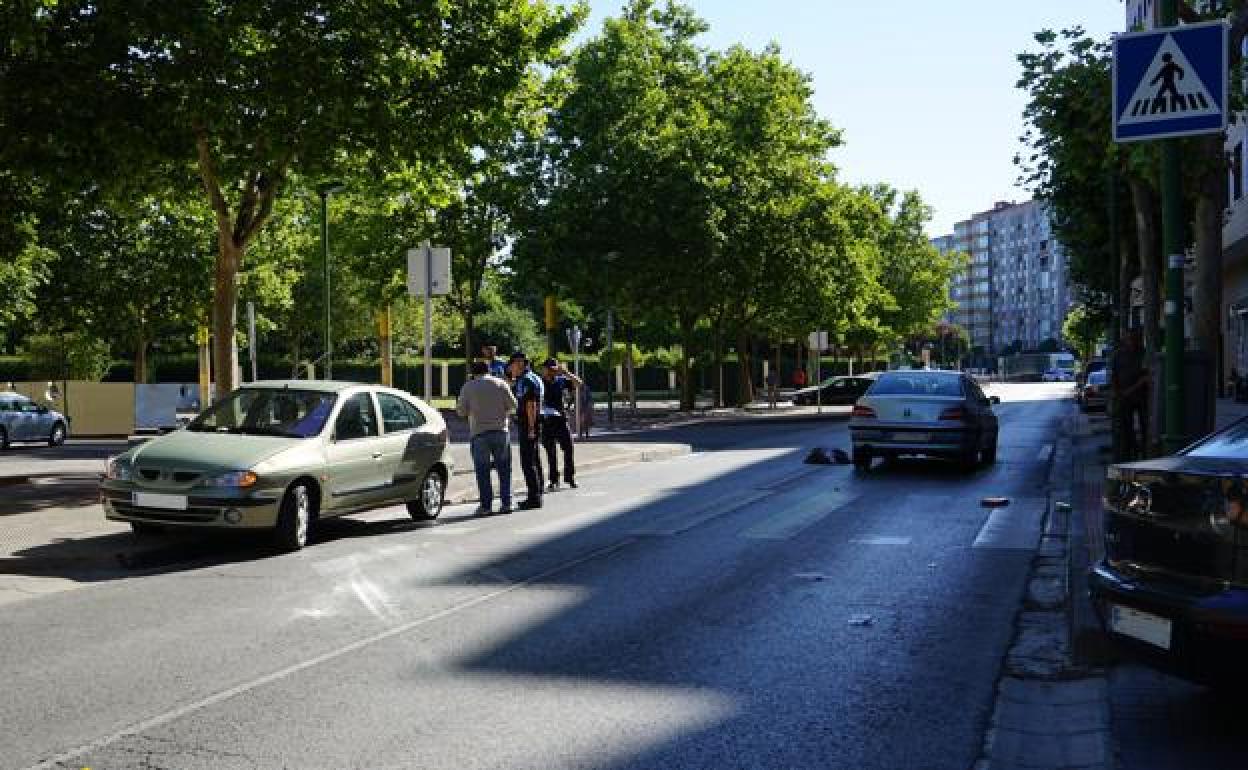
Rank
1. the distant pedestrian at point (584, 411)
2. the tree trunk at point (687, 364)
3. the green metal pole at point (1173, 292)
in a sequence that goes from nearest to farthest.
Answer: the green metal pole at point (1173, 292) < the distant pedestrian at point (584, 411) < the tree trunk at point (687, 364)

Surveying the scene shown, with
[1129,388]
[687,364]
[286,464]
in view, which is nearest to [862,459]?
[1129,388]

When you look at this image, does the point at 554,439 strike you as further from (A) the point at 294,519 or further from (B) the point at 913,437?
(A) the point at 294,519

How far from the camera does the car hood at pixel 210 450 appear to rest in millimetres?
10531

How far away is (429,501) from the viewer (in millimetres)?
13344

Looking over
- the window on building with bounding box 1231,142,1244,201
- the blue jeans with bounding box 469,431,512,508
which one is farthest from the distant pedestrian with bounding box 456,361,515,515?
the window on building with bounding box 1231,142,1244,201

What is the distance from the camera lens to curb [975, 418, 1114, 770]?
4.93 meters

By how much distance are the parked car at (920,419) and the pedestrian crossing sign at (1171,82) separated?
10525mm

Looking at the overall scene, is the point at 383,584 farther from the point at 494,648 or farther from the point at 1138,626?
the point at 1138,626

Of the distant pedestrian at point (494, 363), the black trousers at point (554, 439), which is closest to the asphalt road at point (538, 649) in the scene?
the black trousers at point (554, 439)

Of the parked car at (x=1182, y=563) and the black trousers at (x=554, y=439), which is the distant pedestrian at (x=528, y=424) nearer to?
the black trousers at (x=554, y=439)

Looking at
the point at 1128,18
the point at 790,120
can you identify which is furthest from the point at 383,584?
the point at 1128,18

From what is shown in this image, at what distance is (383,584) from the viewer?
359 inches

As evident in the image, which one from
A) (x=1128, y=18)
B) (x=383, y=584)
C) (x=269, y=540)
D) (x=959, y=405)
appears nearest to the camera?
(x=383, y=584)

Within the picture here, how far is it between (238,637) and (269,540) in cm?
378
